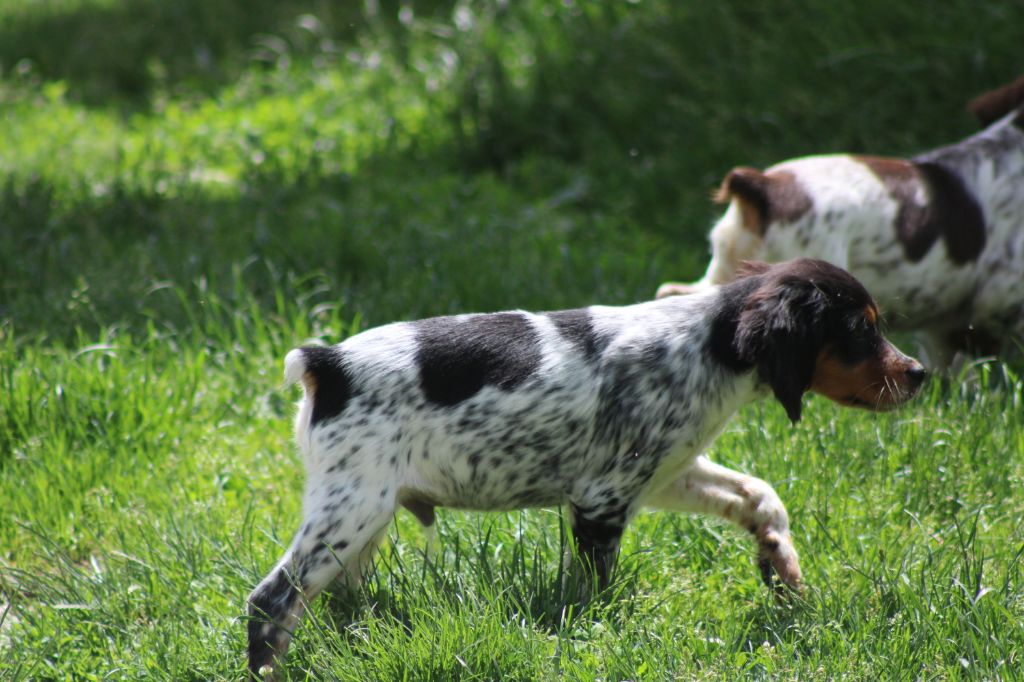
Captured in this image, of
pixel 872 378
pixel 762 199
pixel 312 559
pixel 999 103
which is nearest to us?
pixel 312 559

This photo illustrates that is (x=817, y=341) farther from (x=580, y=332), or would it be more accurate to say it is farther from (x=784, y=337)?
(x=580, y=332)

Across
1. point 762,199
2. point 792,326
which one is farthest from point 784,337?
point 762,199

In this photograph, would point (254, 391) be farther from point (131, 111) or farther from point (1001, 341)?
point (131, 111)

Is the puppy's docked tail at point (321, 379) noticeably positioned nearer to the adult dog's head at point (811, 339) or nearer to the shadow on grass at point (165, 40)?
the adult dog's head at point (811, 339)

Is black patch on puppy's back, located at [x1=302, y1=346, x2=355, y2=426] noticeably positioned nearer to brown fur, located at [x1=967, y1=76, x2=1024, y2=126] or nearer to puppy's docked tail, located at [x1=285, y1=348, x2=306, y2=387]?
puppy's docked tail, located at [x1=285, y1=348, x2=306, y2=387]

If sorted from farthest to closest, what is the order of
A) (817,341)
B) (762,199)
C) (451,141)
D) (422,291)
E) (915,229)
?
(451,141), (422,291), (915,229), (762,199), (817,341)

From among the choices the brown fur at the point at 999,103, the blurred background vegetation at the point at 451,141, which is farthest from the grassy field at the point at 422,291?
the brown fur at the point at 999,103

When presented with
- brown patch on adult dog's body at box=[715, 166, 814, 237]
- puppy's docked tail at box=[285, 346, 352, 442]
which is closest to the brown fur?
brown patch on adult dog's body at box=[715, 166, 814, 237]

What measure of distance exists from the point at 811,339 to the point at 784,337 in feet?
0.38

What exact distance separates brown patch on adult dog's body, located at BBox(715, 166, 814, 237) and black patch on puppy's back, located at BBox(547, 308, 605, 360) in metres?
1.39

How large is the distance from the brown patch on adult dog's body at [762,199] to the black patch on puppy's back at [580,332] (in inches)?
54.8

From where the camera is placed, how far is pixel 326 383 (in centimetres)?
382

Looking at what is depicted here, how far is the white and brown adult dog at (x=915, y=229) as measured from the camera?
5.26 metres

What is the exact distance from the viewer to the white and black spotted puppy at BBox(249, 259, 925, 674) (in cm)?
378
